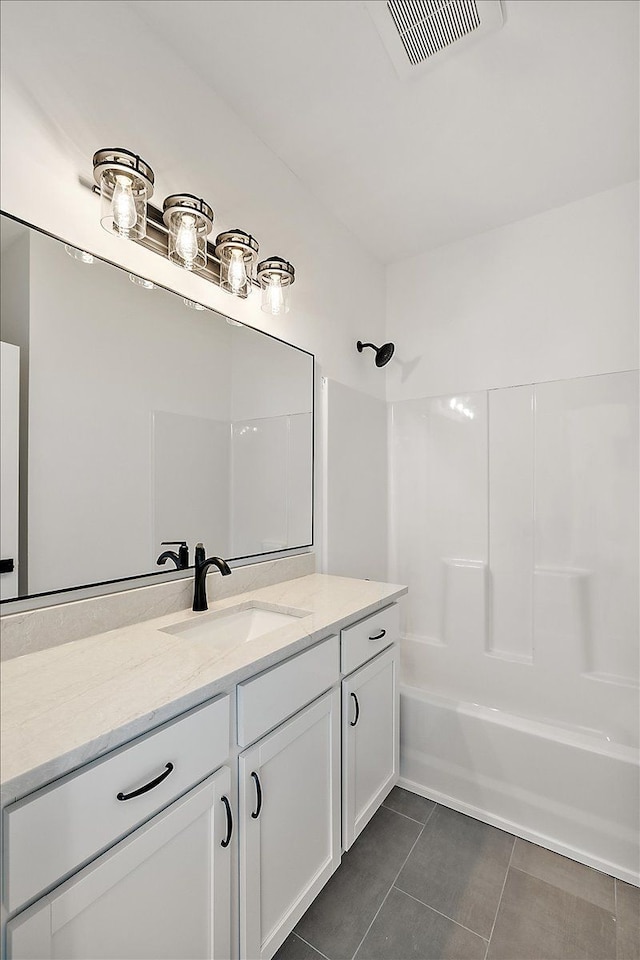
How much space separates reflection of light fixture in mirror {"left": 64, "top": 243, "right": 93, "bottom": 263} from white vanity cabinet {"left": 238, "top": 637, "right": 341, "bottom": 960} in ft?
3.80

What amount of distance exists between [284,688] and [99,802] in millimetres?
511

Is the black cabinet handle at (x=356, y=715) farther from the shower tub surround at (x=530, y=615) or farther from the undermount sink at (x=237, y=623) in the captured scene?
the shower tub surround at (x=530, y=615)

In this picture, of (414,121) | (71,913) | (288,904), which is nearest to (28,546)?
(71,913)

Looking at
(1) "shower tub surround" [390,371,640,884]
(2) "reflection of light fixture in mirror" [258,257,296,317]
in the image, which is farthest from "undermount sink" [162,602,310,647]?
(2) "reflection of light fixture in mirror" [258,257,296,317]

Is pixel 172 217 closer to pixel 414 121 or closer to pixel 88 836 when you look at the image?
pixel 414 121

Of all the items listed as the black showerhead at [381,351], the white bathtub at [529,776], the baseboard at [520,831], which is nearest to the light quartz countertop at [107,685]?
the white bathtub at [529,776]

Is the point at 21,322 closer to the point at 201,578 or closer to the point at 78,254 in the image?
the point at 78,254

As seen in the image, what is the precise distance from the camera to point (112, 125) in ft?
4.28

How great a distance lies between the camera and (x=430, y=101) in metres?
1.62

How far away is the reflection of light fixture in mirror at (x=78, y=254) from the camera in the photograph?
122 centimetres

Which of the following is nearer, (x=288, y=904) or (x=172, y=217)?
(x=288, y=904)

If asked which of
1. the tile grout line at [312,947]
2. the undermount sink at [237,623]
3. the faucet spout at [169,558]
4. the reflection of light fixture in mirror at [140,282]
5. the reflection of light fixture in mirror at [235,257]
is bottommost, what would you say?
the tile grout line at [312,947]

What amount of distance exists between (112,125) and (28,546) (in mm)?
1142

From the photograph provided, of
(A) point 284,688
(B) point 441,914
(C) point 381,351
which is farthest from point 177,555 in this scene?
(C) point 381,351
